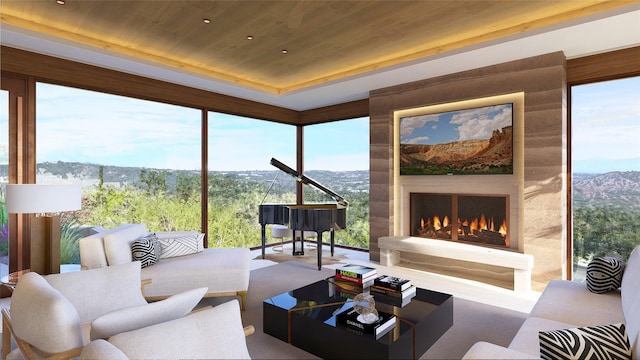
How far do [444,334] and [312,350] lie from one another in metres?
1.14

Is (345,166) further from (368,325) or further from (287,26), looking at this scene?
(368,325)

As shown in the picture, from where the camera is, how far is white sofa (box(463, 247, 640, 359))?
4.83 feet

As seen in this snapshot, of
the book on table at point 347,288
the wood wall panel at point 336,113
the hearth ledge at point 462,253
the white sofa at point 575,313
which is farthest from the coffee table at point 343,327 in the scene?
the wood wall panel at point 336,113

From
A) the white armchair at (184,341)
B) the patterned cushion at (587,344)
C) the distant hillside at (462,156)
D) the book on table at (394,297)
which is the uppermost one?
the distant hillside at (462,156)

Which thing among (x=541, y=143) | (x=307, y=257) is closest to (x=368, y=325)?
(x=541, y=143)

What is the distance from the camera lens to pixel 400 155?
17.1 feet

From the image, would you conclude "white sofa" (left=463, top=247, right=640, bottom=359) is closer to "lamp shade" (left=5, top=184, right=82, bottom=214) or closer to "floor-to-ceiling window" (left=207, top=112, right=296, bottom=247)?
"lamp shade" (left=5, top=184, right=82, bottom=214)

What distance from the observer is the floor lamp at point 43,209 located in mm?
2816

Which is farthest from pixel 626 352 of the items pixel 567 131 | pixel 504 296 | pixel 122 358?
pixel 567 131

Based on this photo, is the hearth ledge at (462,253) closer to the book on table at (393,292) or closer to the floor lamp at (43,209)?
the book on table at (393,292)

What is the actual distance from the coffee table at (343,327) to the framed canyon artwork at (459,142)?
224 cm

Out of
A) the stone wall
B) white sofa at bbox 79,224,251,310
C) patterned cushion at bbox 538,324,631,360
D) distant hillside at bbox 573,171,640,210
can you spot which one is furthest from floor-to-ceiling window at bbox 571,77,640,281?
white sofa at bbox 79,224,251,310

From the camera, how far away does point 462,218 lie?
4734mm

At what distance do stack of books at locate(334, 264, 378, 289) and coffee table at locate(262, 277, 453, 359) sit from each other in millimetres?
201
